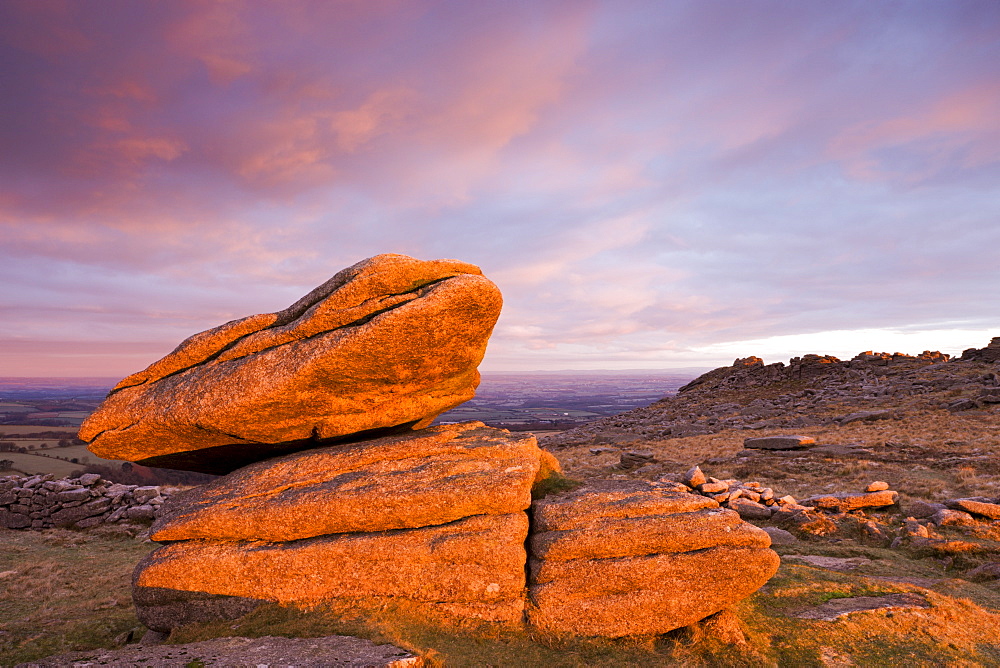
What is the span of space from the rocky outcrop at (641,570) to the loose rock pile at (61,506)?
2429cm

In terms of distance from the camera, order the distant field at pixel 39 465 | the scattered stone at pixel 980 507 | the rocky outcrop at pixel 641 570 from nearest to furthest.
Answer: the rocky outcrop at pixel 641 570 → the scattered stone at pixel 980 507 → the distant field at pixel 39 465

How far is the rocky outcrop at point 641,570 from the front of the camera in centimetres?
998

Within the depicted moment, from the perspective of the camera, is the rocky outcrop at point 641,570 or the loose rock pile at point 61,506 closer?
the rocky outcrop at point 641,570

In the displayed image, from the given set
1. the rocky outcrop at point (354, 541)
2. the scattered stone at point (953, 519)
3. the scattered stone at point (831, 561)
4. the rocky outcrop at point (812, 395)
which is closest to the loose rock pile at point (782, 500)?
the scattered stone at point (953, 519)

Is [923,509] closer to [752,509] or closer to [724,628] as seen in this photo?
[752,509]

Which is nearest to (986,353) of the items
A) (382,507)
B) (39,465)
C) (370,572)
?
(382,507)

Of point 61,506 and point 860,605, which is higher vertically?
point 860,605

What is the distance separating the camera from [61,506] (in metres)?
24.4

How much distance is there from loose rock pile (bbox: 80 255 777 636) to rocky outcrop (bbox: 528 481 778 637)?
0.03m

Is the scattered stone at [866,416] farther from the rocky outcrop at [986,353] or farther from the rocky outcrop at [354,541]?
the rocky outcrop at [354,541]

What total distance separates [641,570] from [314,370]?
27.7ft

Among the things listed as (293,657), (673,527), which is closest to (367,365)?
(293,657)

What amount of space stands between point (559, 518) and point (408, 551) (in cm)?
347

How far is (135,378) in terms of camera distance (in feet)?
40.8
